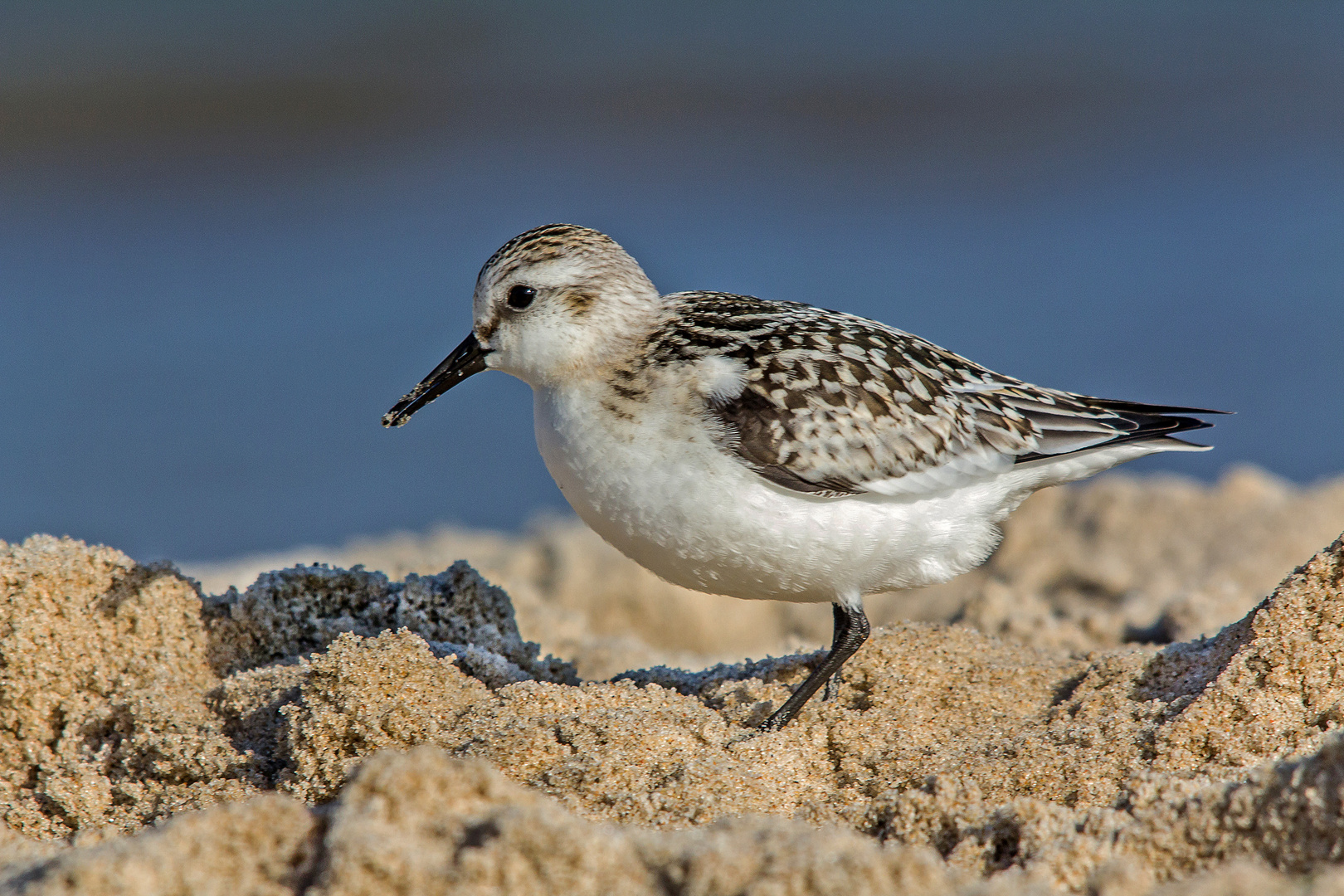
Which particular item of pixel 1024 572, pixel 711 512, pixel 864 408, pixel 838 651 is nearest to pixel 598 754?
pixel 711 512

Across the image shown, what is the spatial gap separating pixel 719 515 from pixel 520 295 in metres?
1.18

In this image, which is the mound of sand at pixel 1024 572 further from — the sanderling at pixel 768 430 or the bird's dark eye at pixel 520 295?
the bird's dark eye at pixel 520 295

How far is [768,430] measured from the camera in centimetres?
382

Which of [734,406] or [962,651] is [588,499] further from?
[962,651]

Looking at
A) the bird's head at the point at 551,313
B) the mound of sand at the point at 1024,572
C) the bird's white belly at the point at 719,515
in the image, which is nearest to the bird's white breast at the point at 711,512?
the bird's white belly at the point at 719,515

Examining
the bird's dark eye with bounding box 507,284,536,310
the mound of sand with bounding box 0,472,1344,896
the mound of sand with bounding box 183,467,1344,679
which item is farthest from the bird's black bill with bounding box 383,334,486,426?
the mound of sand with bounding box 183,467,1344,679

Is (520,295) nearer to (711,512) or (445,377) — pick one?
(445,377)

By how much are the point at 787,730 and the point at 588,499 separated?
1.02 meters

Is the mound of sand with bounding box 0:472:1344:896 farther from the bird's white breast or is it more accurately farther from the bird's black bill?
the bird's black bill

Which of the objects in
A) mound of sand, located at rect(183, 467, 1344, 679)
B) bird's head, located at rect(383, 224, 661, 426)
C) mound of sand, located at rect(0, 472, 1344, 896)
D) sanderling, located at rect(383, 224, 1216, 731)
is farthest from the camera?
mound of sand, located at rect(183, 467, 1344, 679)

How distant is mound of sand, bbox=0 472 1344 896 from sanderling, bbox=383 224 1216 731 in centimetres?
43

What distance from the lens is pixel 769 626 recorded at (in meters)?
6.79

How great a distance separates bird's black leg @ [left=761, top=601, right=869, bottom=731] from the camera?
3.65m

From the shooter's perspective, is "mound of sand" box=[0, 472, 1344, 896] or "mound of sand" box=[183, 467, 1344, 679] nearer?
"mound of sand" box=[0, 472, 1344, 896]
